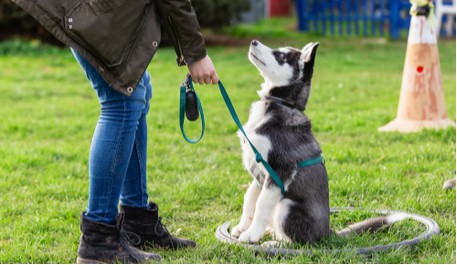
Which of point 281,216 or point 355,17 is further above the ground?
point 281,216

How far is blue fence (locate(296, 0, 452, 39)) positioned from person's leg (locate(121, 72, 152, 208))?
14.6 metres

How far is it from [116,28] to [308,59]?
111cm

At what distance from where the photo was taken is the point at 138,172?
384 centimetres

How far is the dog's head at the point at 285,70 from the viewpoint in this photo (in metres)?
3.91

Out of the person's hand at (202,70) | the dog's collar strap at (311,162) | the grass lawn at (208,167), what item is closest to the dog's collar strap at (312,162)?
the dog's collar strap at (311,162)

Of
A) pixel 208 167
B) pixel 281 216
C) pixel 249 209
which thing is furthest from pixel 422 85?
pixel 281 216

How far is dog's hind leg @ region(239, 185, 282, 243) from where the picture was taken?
3783 mm

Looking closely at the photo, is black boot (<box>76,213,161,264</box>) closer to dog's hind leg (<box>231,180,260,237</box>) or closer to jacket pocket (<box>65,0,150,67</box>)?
dog's hind leg (<box>231,180,260,237</box>)

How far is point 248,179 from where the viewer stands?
5352 millimetres

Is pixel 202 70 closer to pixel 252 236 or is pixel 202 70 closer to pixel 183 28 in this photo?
pixel 183 28

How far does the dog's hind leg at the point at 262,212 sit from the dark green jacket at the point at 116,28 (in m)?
0.91

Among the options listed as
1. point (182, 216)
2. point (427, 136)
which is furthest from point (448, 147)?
point (182, 216)

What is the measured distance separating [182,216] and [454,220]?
164cm

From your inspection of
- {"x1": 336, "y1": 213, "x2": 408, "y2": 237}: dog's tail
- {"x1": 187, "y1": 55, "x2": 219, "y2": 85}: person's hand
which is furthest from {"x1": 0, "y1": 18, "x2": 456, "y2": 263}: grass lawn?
{"x1": 187, "y1": 55, "x2": 219, "y2": 85}: person's hand
